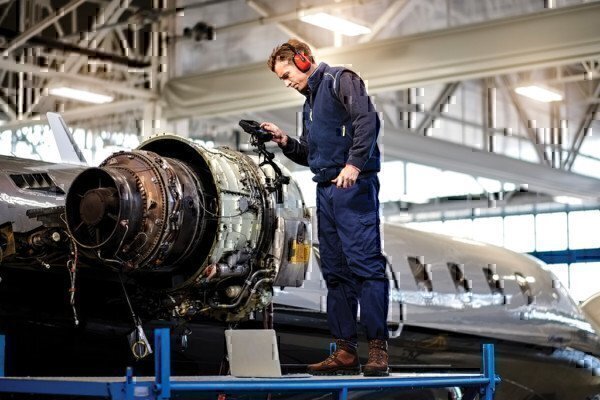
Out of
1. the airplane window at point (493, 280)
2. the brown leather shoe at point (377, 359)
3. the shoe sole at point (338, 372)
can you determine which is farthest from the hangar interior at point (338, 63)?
the airplane window at point (493, 280)

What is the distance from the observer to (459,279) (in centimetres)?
1392

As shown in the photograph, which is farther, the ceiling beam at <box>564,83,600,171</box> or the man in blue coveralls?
the ceiling beam at <box>564,83,600,171</box>

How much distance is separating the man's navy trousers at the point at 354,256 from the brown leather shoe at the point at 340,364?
7 centimetres

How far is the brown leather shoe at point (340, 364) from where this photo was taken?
7352mm

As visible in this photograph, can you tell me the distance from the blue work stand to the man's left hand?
1265mm

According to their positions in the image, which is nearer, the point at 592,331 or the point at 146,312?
the point at 146,312

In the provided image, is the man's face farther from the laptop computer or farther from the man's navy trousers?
the laptop computer

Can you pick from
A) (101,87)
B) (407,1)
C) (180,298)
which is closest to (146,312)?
(180,298)

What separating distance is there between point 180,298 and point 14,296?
1.28 m

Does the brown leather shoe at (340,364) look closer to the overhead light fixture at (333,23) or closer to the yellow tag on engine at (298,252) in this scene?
the yellow tag on engine at (298,252)

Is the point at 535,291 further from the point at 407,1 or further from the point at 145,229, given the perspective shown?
the point at 145,229

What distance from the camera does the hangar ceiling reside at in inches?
727

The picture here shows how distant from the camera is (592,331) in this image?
15.9m

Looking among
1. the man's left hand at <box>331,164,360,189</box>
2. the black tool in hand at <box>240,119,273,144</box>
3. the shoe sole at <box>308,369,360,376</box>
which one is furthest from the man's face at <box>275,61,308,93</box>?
the shoe sole at <box>308,369,360,376</box>
